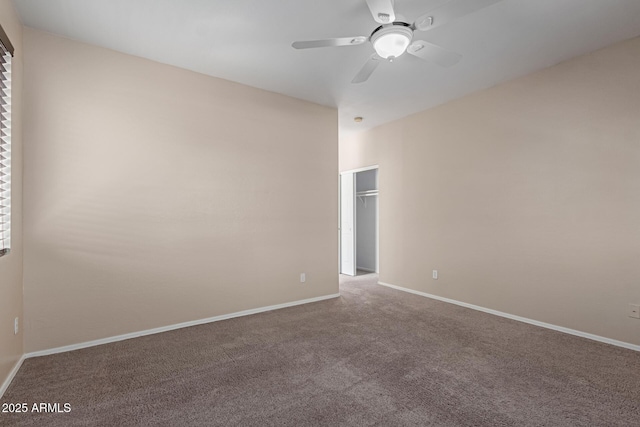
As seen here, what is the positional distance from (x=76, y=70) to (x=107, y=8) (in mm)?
748

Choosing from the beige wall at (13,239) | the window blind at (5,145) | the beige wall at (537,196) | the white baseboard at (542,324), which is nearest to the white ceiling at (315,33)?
the beige wall at (13,239)

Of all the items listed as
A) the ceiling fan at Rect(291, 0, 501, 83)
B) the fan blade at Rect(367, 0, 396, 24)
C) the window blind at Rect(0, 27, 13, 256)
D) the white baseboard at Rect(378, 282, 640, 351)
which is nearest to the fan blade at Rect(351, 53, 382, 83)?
the ceiling fan at Rect(291, 0, 501, 83)

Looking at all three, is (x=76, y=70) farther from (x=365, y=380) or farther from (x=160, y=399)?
(x=365, y=380)

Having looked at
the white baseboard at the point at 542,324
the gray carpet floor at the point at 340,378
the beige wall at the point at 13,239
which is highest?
the beige wall at the point at 13,239

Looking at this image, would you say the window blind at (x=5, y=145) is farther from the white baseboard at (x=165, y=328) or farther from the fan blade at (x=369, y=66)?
the fan blade at (x=369, y=66)

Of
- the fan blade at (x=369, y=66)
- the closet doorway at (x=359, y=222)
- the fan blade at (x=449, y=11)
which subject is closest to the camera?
the fan blade at (x=449, y=11)

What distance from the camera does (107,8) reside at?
2.41 m

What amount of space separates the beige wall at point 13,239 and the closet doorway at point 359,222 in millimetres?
4581

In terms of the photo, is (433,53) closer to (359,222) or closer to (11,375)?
(11,375)

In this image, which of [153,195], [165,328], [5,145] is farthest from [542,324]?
[5,145]

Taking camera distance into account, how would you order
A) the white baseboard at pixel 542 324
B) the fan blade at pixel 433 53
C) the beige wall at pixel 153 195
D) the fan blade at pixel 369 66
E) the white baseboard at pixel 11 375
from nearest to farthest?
the white baseboard at pixel 11 375
the fan blade at pixel 433 53
the fan blade at pixel 369 66
the beige wall at pixel 153 195
the white baseboard at pixel 542 324

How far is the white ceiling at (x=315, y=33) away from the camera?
2.38 metres

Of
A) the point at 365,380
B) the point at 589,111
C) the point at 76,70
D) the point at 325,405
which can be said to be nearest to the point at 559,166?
the point at 589,111

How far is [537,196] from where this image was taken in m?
3.43
